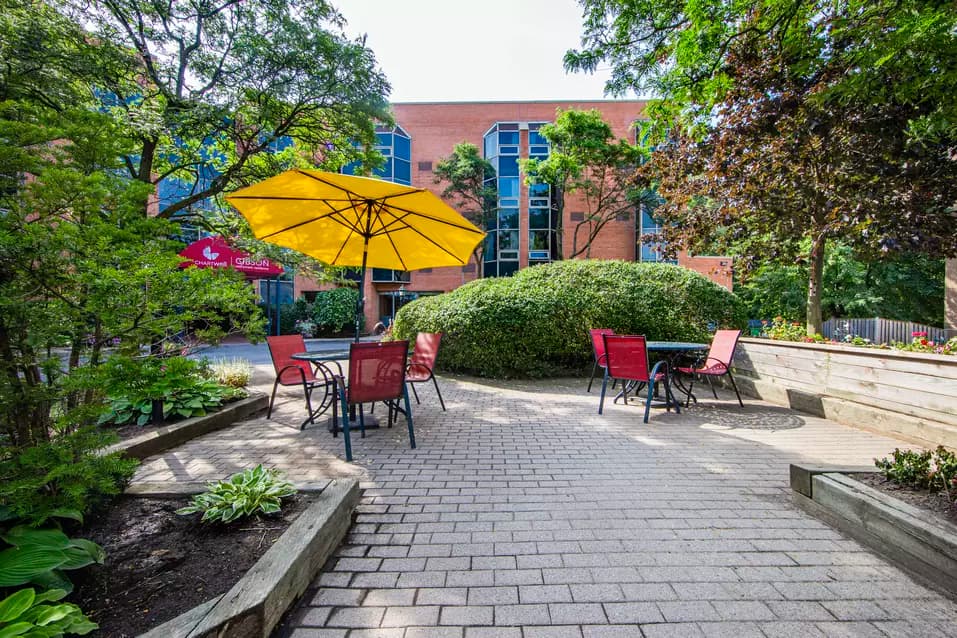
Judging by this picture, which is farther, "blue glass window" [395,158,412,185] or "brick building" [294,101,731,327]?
"blue glass window" [395,158,412,185]

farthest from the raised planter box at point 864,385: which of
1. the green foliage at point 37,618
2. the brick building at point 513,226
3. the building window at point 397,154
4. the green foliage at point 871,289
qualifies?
the building window at point 397,154

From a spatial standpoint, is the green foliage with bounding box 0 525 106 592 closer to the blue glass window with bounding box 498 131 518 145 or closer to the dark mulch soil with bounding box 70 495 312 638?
the dark mulch soil with bounding box 70 495 312 638

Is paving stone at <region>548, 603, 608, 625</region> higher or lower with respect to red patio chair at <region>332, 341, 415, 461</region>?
lower

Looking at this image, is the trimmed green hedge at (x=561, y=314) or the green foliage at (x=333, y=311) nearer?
the trimmed green hedge at (x=561, y=314)

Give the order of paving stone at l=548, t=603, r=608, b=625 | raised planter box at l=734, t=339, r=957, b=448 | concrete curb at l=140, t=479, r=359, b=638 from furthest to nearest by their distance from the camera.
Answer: raised planter box at l=734, t=339, r=957, b=448 < paving stone at l=548, t=603, r=608, b=625 < concrete curb at l=140, t=479, r=359, b=638

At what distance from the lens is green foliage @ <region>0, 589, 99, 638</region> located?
1.14 meters

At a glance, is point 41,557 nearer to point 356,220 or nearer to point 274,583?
point 274,583

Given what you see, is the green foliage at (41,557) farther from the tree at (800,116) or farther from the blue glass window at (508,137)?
the blue glass window at (508,137)

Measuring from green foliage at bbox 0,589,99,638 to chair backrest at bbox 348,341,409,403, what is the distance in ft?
7.87

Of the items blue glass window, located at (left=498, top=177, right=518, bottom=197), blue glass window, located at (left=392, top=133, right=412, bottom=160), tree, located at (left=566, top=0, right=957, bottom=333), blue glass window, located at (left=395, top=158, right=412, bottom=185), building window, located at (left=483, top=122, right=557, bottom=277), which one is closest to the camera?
tree, located at (left=566, top=0, right=957, bottom=333)

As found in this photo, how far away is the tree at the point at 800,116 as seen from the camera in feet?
9.05

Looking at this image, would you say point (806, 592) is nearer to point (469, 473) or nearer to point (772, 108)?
point (469, 473)

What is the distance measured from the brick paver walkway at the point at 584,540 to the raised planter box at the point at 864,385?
313 mm

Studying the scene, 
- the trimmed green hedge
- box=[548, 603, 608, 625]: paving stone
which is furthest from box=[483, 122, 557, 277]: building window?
box=[548, 603, 608, 625]: paving stone
